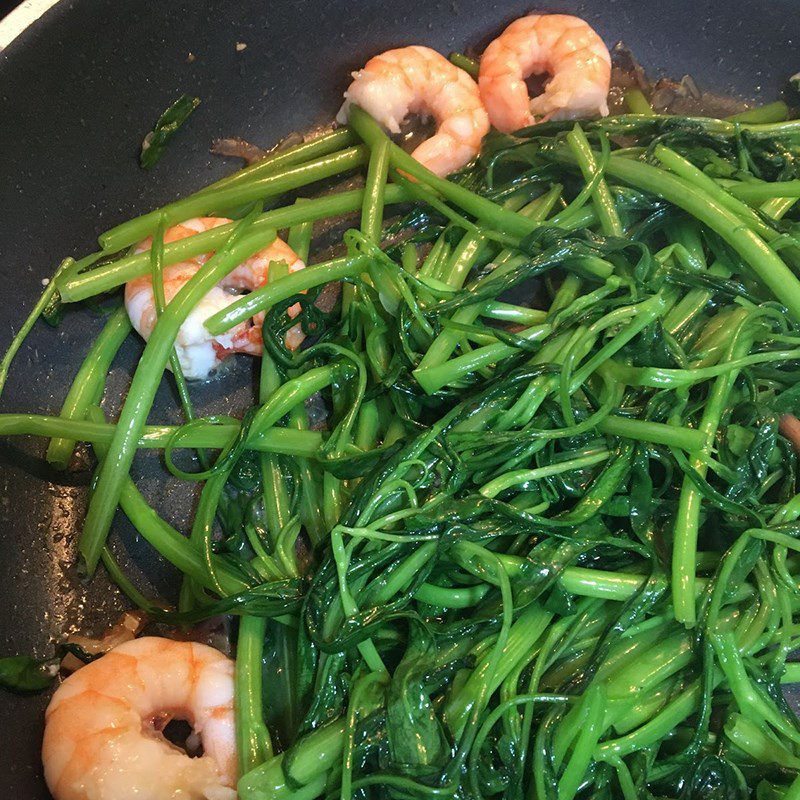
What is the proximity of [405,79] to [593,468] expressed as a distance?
6.19 ft

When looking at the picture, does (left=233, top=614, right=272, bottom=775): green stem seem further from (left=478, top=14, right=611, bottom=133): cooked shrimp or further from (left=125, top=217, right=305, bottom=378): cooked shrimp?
(left=478, top=14, right=611, bottom=133): cooked shrimp

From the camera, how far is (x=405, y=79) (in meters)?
3.25

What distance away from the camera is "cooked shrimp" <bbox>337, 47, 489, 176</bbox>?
3205 mm

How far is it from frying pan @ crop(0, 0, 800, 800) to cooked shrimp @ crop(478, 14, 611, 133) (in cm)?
34

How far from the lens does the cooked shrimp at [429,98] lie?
3.21 meters

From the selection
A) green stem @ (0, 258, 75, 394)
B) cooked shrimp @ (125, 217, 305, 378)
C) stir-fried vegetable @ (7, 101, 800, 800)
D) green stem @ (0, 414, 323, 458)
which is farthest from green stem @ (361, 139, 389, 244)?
green stem @ (0, 258, 75, 394)

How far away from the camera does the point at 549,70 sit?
11.3 feet

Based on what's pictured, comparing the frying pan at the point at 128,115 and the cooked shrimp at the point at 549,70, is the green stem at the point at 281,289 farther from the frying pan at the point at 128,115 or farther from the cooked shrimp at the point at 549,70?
the cooked shrimp at the point at 549,70

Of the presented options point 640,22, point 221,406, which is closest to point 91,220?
point 221,406

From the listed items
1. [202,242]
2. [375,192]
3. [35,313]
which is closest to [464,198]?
[375,192]

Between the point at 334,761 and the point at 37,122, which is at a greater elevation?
the point at 37,122

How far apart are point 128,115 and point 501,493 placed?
7.20ft

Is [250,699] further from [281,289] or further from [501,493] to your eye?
[281,289]

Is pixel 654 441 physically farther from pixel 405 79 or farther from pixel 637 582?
pixel 405 79
